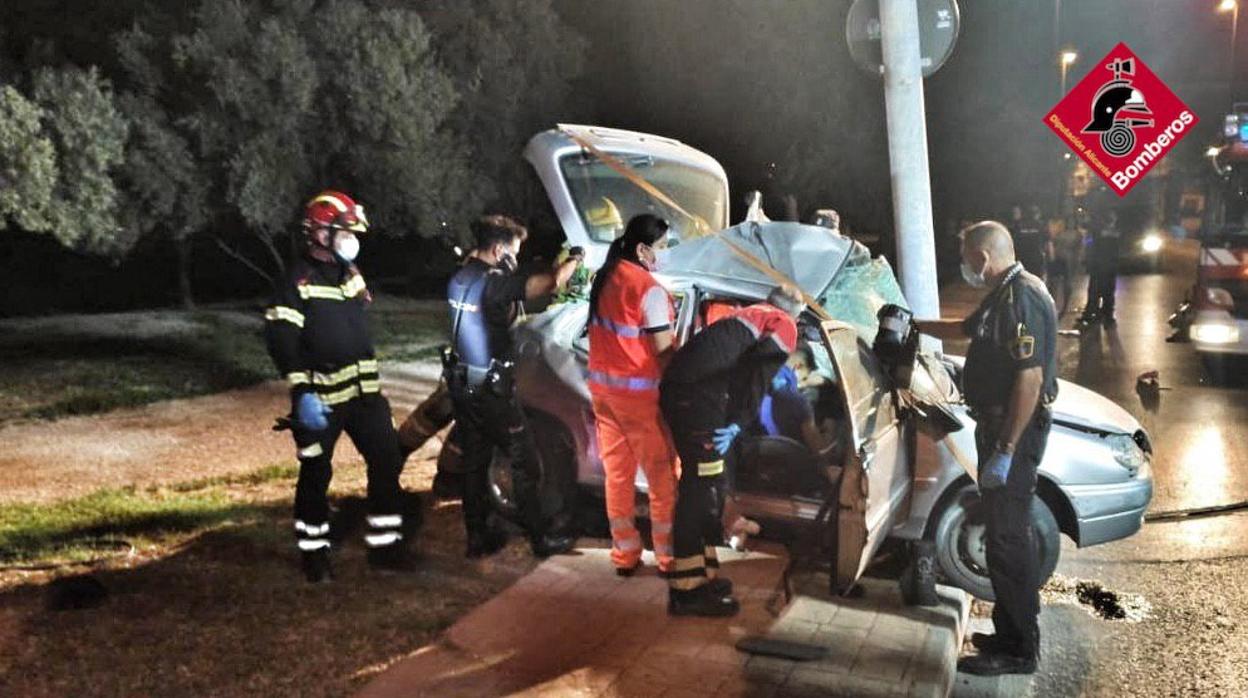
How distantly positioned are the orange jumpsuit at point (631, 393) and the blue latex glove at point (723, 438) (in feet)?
1.18

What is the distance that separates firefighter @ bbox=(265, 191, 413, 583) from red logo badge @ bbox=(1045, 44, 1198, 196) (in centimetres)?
951

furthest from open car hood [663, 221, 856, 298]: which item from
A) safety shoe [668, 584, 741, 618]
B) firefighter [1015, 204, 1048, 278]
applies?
firefighter [1015, 204, 1048, 278]

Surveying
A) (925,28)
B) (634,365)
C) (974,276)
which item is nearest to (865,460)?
(974,276)

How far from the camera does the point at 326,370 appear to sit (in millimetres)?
5016

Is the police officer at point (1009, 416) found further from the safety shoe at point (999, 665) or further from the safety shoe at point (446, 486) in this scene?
the safety shoe at point (446, 486)

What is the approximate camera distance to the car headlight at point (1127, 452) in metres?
5.20

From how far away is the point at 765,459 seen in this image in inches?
218

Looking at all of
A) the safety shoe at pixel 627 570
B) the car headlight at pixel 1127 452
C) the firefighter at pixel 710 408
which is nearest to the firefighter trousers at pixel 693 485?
the firefighter at pixel 710 408

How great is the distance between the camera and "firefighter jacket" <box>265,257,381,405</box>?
4.90m

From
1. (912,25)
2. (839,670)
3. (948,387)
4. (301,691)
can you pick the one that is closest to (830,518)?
(839,670)

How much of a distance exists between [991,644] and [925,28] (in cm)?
385

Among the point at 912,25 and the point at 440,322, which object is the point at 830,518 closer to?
the point at 912,25

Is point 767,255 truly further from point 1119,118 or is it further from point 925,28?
point 1119,118

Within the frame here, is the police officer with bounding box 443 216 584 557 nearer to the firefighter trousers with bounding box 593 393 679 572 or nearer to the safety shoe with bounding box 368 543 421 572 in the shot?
the safety shoe with bounding box 368 543 421 572
